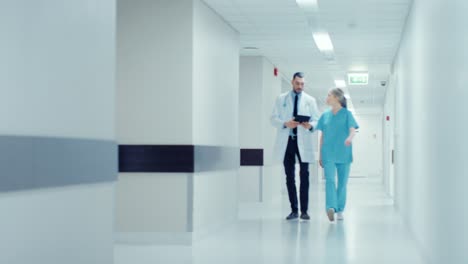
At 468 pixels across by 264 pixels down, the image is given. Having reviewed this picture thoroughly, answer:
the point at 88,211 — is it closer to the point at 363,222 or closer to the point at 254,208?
the point at 363,222

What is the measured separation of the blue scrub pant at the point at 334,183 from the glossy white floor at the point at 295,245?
256 millimetres

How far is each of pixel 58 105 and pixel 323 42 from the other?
24.5ft

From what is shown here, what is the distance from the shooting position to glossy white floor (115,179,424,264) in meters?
5.89

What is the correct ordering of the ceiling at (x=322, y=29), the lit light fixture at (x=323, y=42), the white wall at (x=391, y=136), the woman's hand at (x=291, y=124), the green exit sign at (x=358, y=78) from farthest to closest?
the green exit sign at (x=358, y=78)
the white wall at (x=391, y=136)
the lit light fixture at (x=323, y=42)
the woman's hand at (x=291, y=124)
the ceiling at (x=322, y=29)

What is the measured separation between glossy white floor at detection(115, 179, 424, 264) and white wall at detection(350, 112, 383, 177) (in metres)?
21.8

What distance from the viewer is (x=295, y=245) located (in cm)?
669

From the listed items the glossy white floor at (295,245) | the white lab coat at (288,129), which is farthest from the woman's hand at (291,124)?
the glossy white floor at (295,245)

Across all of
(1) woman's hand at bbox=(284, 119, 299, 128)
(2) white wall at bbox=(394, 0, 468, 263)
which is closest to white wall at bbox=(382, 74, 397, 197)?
(1) woman's hand at bbox=(284, 119, 299, 128)

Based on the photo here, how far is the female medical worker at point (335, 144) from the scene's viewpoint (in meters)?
8.77

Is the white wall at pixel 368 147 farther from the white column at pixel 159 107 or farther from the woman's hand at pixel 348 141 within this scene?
the white column at pixel 159 107

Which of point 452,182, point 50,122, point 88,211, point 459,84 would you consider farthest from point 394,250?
point 50,122

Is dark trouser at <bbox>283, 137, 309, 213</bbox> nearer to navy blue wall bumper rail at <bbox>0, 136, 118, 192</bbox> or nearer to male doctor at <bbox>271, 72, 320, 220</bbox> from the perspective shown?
male doctor at <bbox>271, 72, 320, 220</bbox>

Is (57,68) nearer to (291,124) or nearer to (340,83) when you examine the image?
(291,124)

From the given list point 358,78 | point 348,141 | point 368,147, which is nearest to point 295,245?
point 348,141
